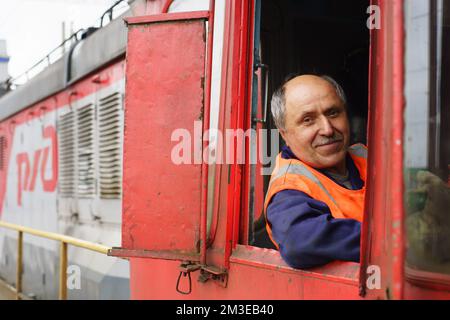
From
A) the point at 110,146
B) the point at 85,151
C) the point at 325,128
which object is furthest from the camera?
the point at 85,151

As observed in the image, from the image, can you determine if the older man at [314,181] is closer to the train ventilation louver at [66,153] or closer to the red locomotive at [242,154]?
the red locomotive at [242,154]

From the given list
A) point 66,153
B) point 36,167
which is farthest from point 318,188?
point 36,167

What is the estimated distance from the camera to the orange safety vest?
66.1 inches

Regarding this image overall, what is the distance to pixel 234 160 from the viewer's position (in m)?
1.86

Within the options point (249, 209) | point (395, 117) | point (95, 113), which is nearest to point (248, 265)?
point (249, 209)

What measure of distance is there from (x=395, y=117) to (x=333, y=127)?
76cm

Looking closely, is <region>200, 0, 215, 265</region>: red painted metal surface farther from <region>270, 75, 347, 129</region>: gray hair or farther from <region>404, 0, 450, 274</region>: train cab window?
<region>404, 0, 450, 274</region>: train cab window

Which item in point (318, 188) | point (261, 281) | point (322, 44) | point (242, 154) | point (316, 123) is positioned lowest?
point (261, 281)

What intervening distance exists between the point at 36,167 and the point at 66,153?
96 centimetres

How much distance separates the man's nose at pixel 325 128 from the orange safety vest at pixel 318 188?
118 millimetres

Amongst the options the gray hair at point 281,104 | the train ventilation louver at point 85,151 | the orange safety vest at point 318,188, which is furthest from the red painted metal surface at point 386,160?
the train ventilation louver at point 85,151

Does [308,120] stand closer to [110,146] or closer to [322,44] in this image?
[322,44]

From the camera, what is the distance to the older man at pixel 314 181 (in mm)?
1488

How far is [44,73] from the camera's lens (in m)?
5.44
